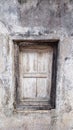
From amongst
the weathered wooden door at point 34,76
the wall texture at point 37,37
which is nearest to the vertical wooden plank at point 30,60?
the weathered wooden door at point 34,76

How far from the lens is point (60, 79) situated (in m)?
3.96

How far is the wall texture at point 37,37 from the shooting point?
3.74m

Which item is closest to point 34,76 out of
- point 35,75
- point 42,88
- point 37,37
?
point 35,75

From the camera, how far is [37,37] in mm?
3818

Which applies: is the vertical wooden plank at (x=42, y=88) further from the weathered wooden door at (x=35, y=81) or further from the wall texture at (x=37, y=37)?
the wall texture at (x=37, y=37)

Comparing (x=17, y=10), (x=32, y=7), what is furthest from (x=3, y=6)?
(x=32, y=7)

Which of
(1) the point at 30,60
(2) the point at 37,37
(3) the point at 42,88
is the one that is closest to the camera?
(2) the point at 37,37

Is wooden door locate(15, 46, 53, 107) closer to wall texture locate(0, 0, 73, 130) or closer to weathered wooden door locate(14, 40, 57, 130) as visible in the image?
weathered wooden door locate(14, 40, 57, 130)

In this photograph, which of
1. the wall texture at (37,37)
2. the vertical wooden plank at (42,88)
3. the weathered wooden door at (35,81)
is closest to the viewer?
the wall texture at (37,37)

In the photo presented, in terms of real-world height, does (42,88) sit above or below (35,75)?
below

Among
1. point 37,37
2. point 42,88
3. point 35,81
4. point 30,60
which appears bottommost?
point 42,88

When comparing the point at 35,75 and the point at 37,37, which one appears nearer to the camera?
the point at 37,37

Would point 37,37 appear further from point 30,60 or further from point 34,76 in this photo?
point 34,76

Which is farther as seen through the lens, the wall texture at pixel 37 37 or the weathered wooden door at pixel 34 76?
the weathered wooden door at pixel 34 76
